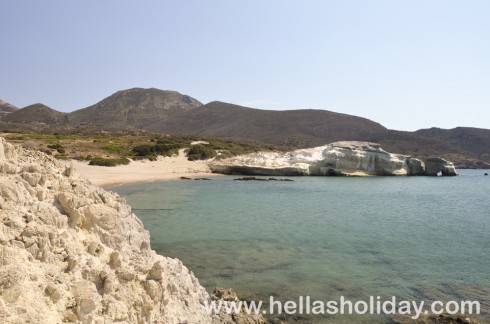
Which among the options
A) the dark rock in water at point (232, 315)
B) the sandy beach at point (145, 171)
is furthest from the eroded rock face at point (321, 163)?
the dark rock in water at point (232, 315)

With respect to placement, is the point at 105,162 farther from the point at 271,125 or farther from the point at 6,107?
the point at 6,107

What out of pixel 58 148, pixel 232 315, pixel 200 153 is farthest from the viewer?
pixel 200 153

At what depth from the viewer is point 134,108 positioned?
542 ft

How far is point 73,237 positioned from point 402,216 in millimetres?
17938

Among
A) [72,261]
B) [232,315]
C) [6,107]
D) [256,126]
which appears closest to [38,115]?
[6,107]

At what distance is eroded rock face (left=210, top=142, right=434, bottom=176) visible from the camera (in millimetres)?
45500

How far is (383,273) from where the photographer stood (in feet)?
31.2

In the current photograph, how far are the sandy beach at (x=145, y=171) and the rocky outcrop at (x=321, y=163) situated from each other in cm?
313

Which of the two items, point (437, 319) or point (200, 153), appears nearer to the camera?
point (437, 319)

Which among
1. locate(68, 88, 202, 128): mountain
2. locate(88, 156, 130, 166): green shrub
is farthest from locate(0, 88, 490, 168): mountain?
locate(88, 156, 130, 166): green shrub

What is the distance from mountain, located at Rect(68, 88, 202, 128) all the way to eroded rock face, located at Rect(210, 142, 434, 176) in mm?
101343

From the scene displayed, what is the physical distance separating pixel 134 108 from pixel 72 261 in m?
171

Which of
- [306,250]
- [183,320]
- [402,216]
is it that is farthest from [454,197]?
[183,320]

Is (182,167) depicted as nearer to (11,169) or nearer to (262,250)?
(262,250)
